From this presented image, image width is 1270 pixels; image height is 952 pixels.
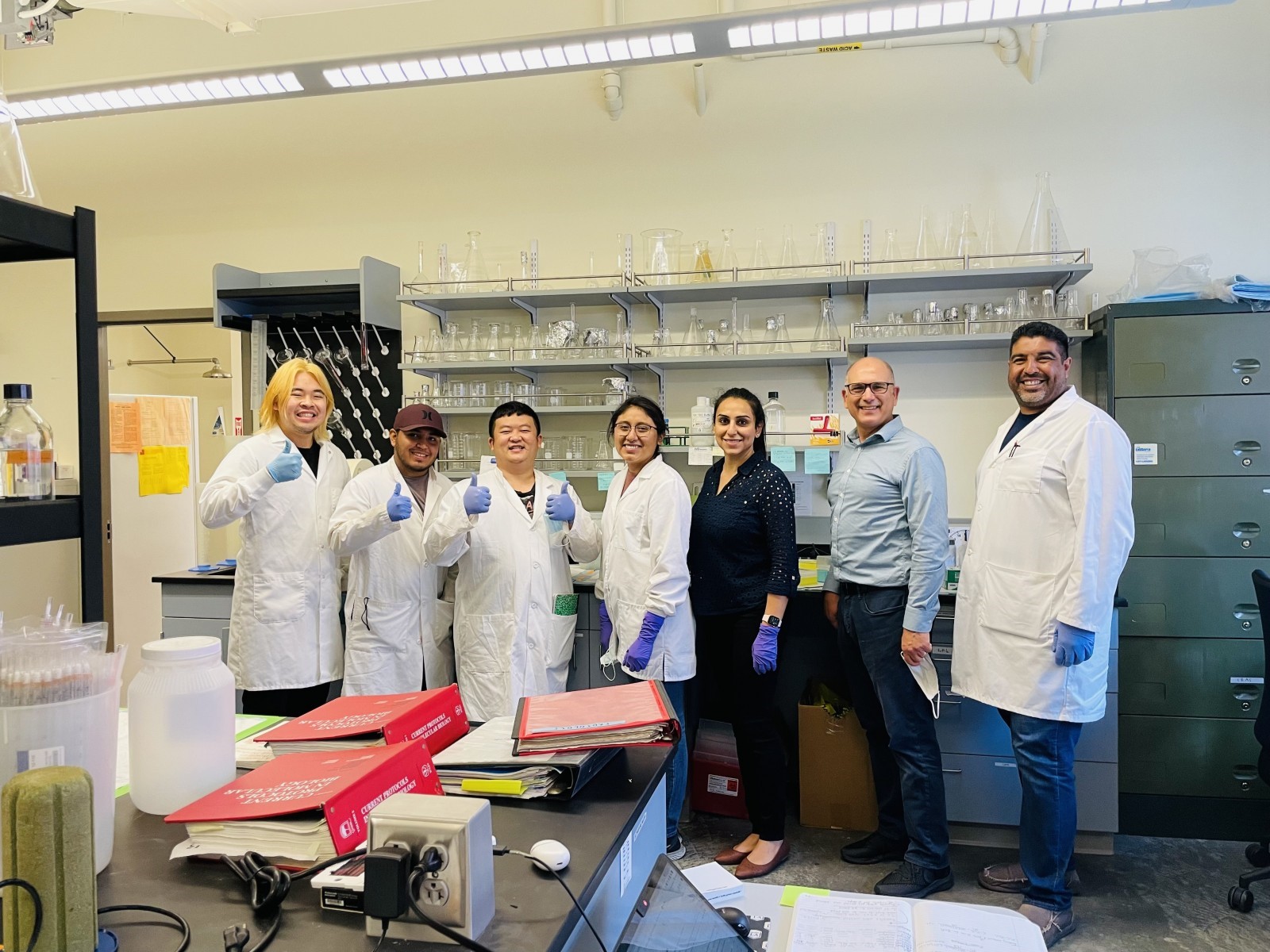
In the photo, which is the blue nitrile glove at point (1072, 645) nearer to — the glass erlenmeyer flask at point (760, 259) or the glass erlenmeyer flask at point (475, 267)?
the glass erlenmeyer flask at point (760, 259)

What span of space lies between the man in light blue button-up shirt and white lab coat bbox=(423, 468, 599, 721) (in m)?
0.93

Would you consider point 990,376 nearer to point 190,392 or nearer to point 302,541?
point 302,541

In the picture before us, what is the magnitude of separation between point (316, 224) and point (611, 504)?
2.47 m

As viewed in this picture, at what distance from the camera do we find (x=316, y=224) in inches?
164

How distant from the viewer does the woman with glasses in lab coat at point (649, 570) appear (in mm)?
2549

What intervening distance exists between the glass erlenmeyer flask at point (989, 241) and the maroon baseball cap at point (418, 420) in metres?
2.20

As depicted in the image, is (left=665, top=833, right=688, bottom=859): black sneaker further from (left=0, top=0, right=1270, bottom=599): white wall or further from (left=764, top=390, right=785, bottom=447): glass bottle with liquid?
(left=0, top=0, right=1270, bottom=599): white wall

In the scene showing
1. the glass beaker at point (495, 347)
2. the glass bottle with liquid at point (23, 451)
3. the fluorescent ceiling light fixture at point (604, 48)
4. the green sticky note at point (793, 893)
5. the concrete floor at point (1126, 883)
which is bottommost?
the concrete floor at point (1126, 883)

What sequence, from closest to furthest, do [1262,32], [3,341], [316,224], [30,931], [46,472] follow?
[30,931]
[46,472]
[1262,32]
[316,224]
[3,341]

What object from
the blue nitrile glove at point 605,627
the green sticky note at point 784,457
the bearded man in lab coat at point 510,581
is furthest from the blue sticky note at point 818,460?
the bearded man in lab coat at point 510,581

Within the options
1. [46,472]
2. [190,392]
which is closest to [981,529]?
[46,472]

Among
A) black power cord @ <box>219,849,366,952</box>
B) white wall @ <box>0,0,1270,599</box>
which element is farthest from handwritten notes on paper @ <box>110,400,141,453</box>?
black power cord @ <box>219,849,366,952</box>

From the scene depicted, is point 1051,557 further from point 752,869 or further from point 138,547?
point 138,547

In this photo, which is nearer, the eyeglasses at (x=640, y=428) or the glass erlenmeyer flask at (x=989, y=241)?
the eyeglasses at (x=640, y=428)
